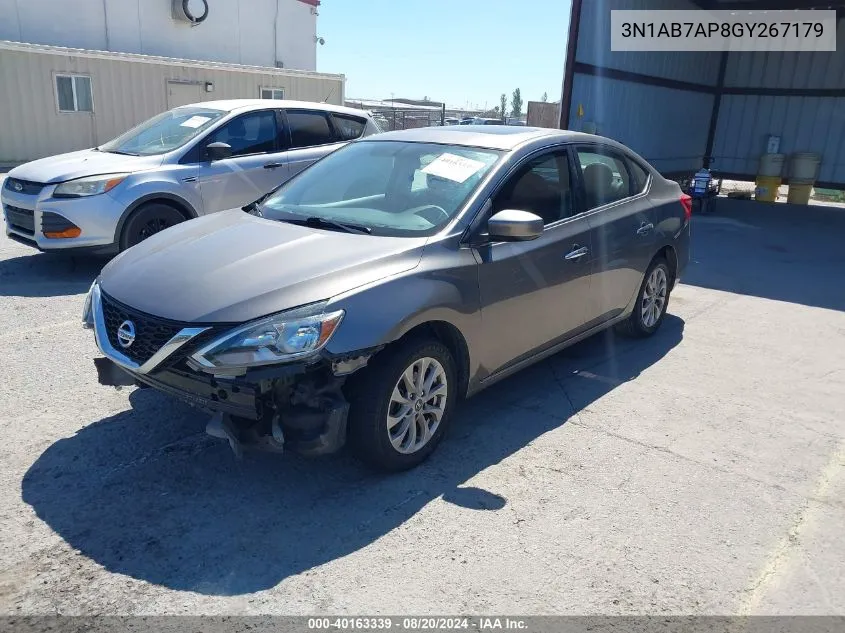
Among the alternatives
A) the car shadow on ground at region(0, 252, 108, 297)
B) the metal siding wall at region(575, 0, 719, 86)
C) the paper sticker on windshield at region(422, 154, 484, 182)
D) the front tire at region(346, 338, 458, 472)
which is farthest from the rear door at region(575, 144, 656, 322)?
the metal siding wall at region(575, 0, 719, 86)

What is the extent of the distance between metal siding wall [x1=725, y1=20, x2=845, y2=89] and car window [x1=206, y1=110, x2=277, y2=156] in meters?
14.5

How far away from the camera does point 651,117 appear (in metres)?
15.6

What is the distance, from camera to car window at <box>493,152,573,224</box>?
4.00 metres

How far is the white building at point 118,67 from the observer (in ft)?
52.1

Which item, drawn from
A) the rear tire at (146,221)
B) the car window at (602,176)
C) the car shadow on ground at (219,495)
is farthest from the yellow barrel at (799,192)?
the car shadow on ground at (219,495)

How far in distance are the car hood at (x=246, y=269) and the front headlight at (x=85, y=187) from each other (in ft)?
10.3

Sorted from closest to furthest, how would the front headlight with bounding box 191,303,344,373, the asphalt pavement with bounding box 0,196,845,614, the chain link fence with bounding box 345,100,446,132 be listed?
the asphalt pavement with bounding box 0,196,845,614 < the front headlight with bounding box 191,303,344,373 < the chain link fence with bounding box 345,100,446,132

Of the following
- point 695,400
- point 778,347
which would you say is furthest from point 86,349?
point 778,347

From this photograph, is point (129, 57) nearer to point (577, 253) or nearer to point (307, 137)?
point (307, 137)

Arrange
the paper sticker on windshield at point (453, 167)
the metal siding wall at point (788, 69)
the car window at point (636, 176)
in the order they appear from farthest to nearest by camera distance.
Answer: the metal siding wall at point (788, 69)
the car window at point (636, 176)
the paper sticker on windshield at point (453, 167)

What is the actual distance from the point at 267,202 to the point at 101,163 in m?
3.41

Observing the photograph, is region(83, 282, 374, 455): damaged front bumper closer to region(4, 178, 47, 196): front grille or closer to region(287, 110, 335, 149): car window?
region(4, 178, 47, 196): front grille

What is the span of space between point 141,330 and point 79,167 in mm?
4422

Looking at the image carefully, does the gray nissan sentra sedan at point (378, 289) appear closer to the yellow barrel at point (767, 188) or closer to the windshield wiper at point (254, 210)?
the windshield wiper at point (254, 210)
